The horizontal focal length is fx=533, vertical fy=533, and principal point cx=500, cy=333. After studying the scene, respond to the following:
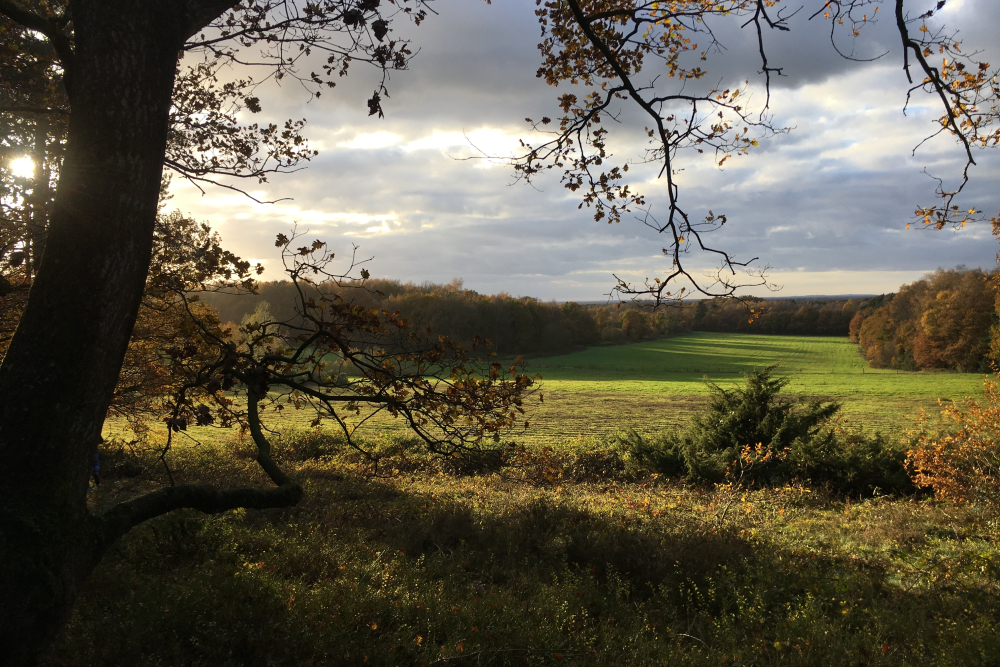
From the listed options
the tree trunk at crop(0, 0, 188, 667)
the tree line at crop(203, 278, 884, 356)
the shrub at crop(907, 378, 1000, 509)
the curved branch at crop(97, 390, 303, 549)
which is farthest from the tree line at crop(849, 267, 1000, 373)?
the tree trunk at crop(0, 0, 188, 667)

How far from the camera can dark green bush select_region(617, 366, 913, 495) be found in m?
13.5

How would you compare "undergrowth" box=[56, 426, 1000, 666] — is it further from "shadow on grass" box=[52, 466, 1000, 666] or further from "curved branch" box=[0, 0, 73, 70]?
"curved branch" box=[0, 0, 73, 70]

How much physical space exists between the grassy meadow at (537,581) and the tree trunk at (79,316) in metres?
1.41

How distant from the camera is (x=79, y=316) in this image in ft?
8.75

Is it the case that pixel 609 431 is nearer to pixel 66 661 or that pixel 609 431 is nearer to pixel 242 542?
pixel 242 542

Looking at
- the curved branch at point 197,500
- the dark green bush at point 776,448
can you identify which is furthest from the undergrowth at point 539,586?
the dark green bush at point 776,448

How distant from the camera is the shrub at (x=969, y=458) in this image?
9477mm

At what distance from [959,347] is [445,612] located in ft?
243

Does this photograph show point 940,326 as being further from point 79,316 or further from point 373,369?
point 79,316

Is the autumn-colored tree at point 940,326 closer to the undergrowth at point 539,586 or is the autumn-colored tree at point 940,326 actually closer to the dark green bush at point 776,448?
the dark green bush at point 776,448

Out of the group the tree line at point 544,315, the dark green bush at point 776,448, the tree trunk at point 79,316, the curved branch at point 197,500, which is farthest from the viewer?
the dark green bush at point 776,448

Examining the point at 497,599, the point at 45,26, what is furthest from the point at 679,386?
the point at 45,26

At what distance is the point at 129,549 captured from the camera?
568cm

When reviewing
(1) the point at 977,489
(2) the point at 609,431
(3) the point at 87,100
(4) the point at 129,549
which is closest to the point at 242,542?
(4) the point at 129,549
